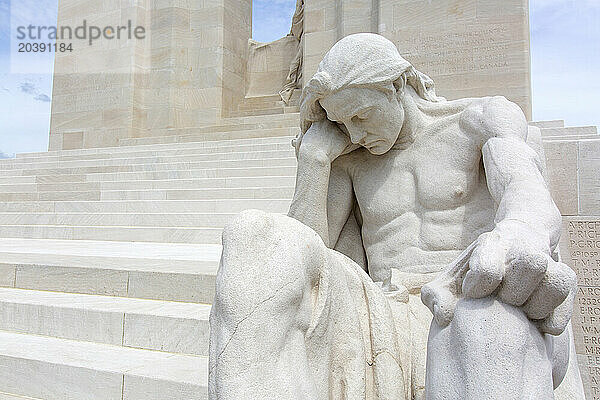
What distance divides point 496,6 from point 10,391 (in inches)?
343

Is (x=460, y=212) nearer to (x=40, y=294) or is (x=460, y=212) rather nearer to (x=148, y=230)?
(x=40, y=294)

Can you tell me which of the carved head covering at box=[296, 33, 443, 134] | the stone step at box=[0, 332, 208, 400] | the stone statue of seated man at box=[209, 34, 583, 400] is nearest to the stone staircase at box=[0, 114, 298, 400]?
the stone step at box=[0, 332, 208, 400]

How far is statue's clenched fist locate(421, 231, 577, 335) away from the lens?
1222 mm

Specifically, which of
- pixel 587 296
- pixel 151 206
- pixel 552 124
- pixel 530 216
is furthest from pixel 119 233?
pixel 530 216

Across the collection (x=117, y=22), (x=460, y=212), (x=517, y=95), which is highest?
(x=117, y=22)

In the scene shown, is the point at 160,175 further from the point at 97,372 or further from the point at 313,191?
the point at 313,191

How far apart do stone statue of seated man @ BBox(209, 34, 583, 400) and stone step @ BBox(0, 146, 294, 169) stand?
5.24m

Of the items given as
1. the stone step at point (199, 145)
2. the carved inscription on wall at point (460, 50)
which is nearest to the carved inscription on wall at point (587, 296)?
the stone step at point (199, 145)

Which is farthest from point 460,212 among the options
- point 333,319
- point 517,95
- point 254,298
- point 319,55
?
point 319,55

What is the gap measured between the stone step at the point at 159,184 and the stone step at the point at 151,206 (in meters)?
0.57

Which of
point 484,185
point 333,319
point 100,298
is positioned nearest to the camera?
point 333,319

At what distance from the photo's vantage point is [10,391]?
265 centimetres

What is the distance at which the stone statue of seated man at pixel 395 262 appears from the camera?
1.25 m

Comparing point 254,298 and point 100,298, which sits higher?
point 254,298
